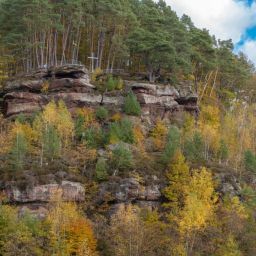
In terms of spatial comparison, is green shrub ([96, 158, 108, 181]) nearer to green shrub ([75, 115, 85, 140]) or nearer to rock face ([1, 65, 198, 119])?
green shrub ([75, 115, 85, 140])

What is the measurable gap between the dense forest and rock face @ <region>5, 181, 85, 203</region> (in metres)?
0.87

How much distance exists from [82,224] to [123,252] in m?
4.97

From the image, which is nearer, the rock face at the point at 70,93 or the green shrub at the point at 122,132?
the green shrub at the point at 122,132

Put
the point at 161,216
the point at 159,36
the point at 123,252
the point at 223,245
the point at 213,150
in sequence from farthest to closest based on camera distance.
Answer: the point at 159,36, the point at 213,150, the point at 161,216, the point at 223,245, the point at 123,252

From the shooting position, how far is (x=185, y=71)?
247 feet

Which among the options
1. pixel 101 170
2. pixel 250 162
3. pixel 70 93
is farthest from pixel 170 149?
pixel 70 93

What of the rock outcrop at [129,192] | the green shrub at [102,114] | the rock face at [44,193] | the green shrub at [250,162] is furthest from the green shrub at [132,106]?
the rock face at [44,193]

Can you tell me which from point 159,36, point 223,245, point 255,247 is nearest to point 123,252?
point 223,245

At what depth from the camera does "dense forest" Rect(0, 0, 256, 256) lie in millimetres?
45000

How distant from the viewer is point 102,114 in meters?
63.8

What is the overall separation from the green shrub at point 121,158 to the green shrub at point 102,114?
382 inches

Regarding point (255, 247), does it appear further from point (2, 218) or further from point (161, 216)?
point (2, 218)

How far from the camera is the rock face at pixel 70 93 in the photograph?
217ft

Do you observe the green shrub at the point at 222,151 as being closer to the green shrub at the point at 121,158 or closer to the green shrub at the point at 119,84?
the green shrub at the point at 121,158
